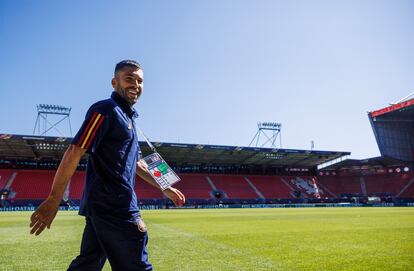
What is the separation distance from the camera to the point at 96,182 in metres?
2.51

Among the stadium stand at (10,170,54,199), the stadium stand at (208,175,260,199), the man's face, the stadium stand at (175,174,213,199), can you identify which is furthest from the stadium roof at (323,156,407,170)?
the man's face

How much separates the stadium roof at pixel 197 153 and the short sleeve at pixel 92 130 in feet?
138

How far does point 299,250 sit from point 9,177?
49709 millimetres

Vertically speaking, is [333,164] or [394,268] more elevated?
[333,164]

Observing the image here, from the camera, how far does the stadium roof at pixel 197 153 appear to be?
42281 millimetres

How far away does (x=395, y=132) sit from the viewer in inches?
2132

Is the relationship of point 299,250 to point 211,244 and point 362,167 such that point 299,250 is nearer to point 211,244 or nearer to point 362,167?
point 211,244

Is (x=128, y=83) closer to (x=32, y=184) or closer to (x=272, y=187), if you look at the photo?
(x=32, y=184)

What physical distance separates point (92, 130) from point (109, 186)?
457 millimetres

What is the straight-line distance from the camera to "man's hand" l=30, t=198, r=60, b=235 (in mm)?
2191

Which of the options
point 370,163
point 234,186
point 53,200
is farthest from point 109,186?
point 370,163

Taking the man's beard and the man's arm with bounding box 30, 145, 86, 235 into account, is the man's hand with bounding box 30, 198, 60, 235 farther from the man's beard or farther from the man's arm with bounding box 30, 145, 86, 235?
the man's beard

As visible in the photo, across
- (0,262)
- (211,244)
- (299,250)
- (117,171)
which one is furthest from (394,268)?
(0,262)

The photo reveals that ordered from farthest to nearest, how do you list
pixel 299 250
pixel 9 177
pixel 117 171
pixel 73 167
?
pixel 9 177 < pixel 299 250 < pixel 117 171 < pixel 73 167
